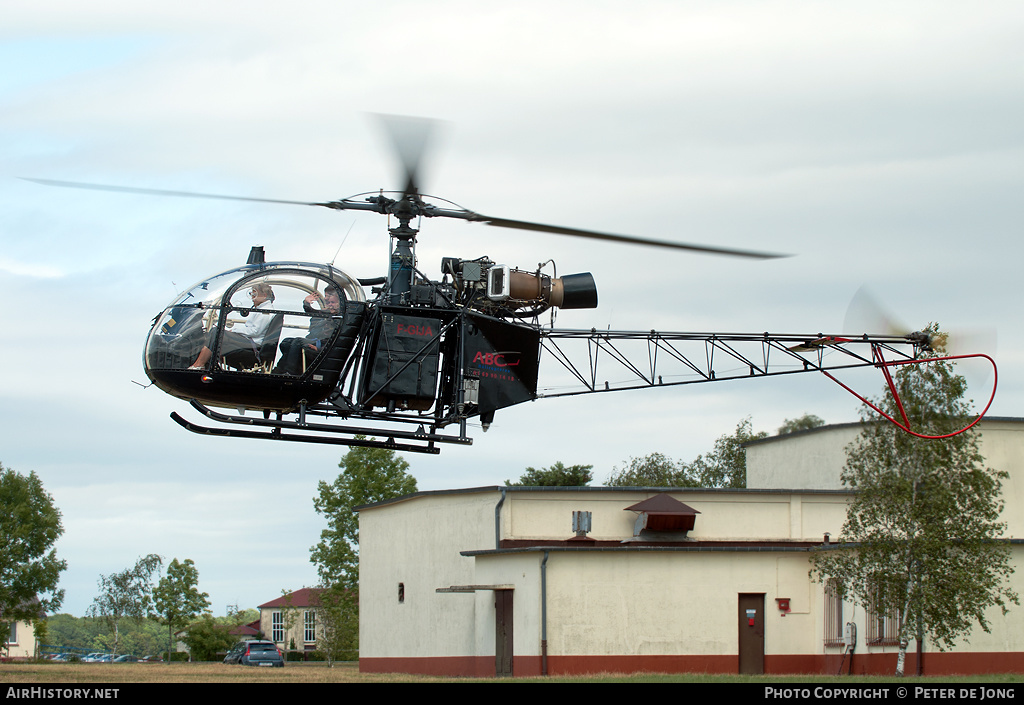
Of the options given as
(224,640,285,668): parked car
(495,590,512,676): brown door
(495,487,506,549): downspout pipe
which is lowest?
(224,640,285,668): parked car

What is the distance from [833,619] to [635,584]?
7.13 meters

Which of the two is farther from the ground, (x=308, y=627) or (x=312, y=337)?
(x=312, y=337)

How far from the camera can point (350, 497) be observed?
81.0m

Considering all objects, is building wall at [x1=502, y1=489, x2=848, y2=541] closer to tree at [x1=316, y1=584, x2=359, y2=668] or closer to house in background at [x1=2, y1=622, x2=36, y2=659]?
tree at [x1=316, y1=584, x2=359, y2=668]

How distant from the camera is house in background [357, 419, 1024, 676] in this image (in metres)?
35.5

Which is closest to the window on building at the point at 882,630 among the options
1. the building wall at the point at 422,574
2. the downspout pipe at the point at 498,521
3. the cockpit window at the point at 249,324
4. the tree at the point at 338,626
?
the building wall at the point at 422,574

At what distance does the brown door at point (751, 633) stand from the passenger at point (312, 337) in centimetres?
2220

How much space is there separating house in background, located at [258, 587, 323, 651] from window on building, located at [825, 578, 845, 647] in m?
64.8

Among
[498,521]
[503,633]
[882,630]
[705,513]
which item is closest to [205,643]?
[498,521]

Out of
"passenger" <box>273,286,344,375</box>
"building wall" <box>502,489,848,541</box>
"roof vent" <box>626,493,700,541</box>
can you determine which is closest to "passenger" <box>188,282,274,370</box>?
"passenger" <box>273,286,344,375</box>

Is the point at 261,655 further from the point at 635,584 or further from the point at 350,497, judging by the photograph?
the point at 635,584

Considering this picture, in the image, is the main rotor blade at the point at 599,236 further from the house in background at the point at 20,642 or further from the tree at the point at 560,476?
the house in background at the point at 20,642

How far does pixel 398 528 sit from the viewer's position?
1868 inches
